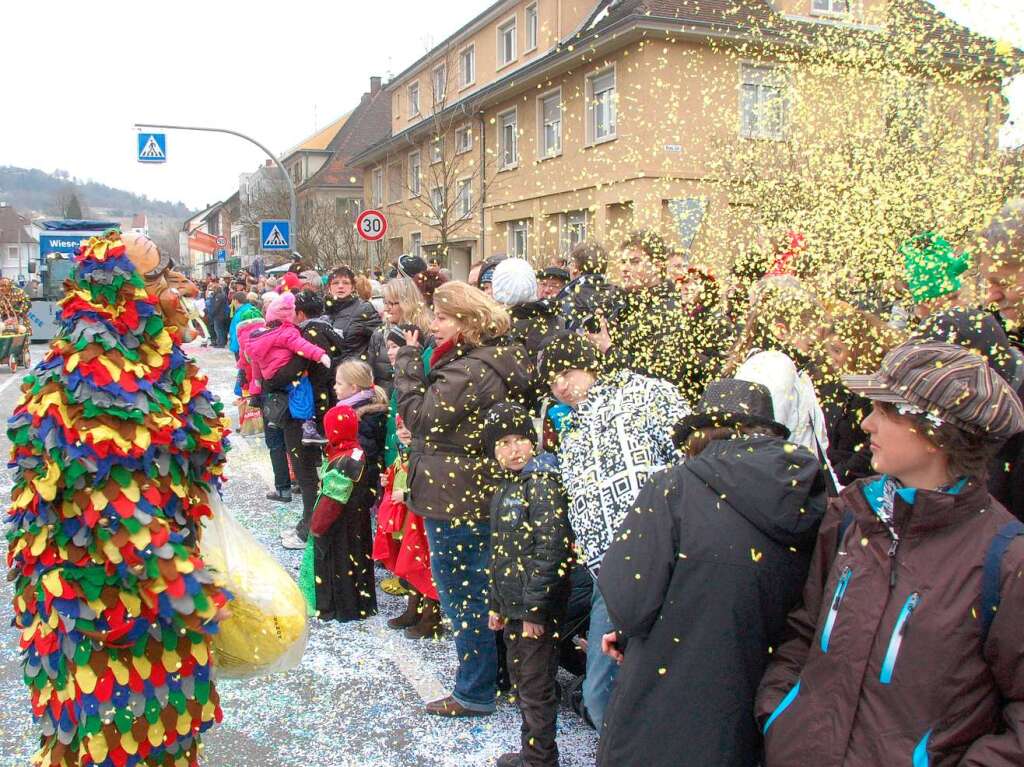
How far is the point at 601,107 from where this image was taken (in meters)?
16.8

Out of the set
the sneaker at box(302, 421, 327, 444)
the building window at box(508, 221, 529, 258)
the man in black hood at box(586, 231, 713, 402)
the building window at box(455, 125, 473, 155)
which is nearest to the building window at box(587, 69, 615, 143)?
the building window at box(508, 221, 529, 258)

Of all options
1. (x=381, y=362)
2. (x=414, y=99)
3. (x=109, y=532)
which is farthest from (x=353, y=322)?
(x=414, y=99)

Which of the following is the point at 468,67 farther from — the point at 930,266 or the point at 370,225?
the point at 930,266

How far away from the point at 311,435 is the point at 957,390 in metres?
5.15

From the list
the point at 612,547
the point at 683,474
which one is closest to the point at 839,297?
the point at 683,474

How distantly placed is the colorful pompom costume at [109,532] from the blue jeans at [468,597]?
140 centimetres

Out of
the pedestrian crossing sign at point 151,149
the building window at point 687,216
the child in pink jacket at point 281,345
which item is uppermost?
the pedestrian crossing sign at point 151,149

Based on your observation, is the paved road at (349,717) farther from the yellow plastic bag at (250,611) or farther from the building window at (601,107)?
the building window at (601,107)

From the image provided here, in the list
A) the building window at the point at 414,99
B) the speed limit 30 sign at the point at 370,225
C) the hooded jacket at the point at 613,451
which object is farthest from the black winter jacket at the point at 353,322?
the building window at the point at 414,99

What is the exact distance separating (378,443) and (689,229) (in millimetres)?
2750

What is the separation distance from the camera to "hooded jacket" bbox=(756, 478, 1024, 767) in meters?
1.83

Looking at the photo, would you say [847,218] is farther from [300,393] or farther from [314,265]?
[314,265]

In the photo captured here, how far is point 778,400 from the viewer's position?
3.19 meters

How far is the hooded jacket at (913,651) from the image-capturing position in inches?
71.9
